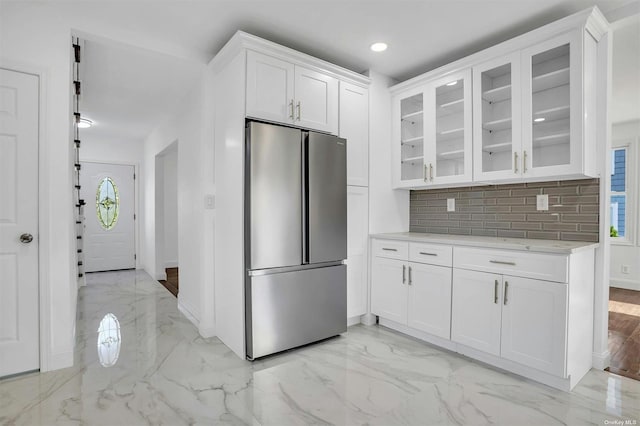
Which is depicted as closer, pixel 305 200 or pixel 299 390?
pixel 299 390

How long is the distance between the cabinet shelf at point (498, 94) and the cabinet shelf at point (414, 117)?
0.63 m

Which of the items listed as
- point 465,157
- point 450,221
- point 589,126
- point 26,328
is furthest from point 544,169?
point 26,328

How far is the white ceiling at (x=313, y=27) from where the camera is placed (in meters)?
2.36

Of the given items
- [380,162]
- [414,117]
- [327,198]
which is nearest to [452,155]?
[414,117]

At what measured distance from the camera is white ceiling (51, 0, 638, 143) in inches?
93.0

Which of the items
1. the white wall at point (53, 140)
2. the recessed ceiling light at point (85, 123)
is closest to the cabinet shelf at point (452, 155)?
the white wall at point (53, 140)

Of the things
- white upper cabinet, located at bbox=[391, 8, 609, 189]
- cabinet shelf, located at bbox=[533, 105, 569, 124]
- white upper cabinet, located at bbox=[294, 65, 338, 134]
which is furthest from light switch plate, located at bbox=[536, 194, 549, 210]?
white upper cabinet, located at bbox=[294, 65, 338, 134]

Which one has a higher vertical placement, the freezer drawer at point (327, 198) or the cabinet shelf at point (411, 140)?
the cabinet shelf at point (411, 140)

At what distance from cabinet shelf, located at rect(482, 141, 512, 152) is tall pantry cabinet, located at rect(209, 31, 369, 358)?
3.55ft

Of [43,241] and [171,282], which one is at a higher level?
[43,241]

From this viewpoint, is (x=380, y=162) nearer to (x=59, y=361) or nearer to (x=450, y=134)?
(x=450, y=134)

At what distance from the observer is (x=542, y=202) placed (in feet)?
8.93

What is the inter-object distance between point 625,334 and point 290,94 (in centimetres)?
374

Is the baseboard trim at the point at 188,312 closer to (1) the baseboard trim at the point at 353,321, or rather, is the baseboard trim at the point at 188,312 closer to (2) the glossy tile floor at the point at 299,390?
(2) the glossy tile floor at the point at 299,390
